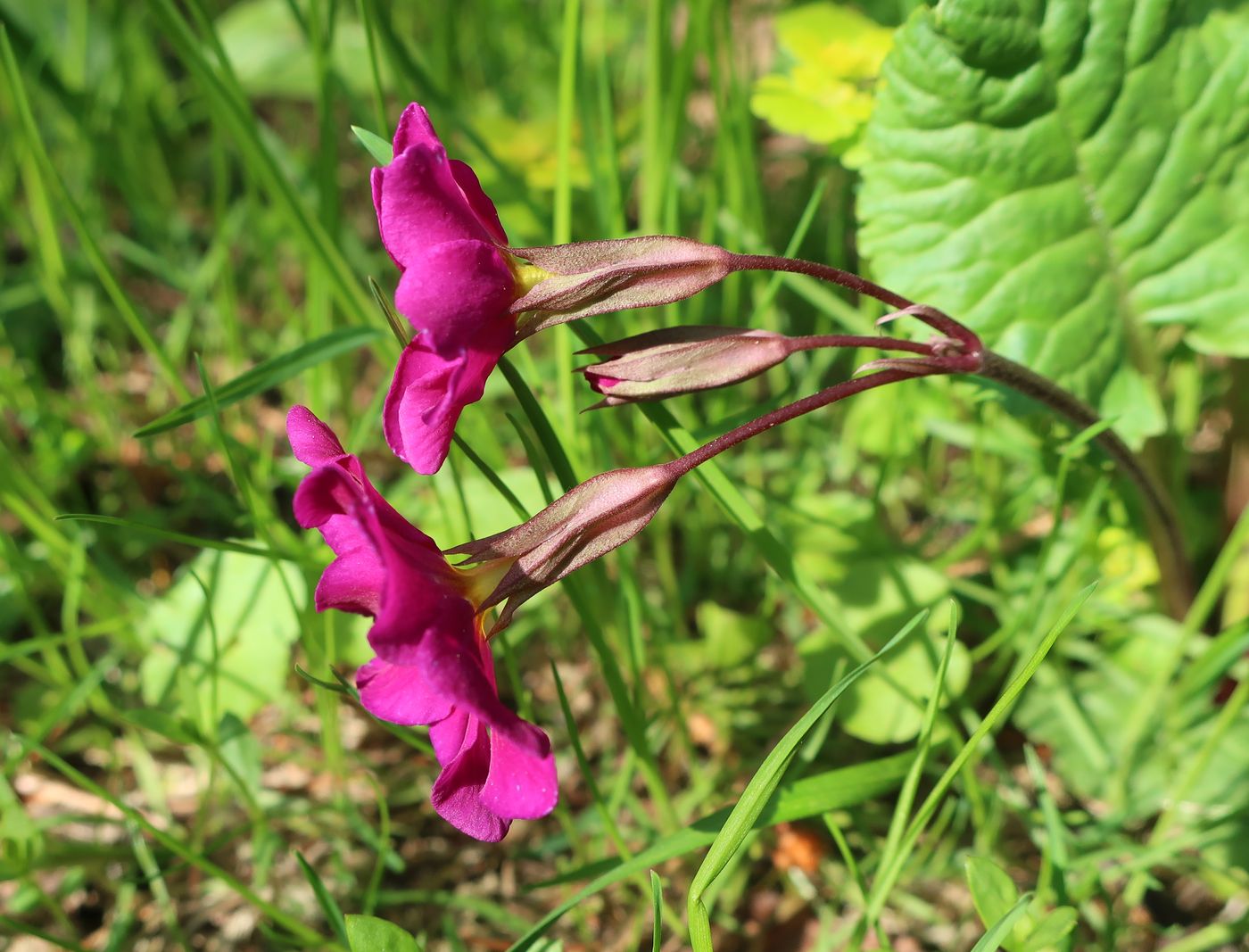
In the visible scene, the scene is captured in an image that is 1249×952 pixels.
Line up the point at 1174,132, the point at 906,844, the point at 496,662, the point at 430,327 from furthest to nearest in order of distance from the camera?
the point at 496,662
the point at 1174,132
the point at 906,844
the point at 430,327

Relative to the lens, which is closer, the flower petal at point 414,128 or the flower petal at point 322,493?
the flower petal at point 322,493

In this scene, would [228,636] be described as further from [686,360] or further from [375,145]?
[686,360]

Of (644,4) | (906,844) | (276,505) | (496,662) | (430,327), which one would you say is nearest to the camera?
(430,327)

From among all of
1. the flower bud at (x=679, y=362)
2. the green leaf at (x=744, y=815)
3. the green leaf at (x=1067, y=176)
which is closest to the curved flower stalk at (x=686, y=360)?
the flower bud at (x=679, y=362)

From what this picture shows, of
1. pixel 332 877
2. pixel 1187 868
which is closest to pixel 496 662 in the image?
pixel 332 877

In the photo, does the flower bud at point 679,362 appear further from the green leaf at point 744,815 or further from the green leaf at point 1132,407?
the green leaf at point 1132,407

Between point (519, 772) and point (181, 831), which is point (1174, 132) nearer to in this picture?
point (519, 772)
